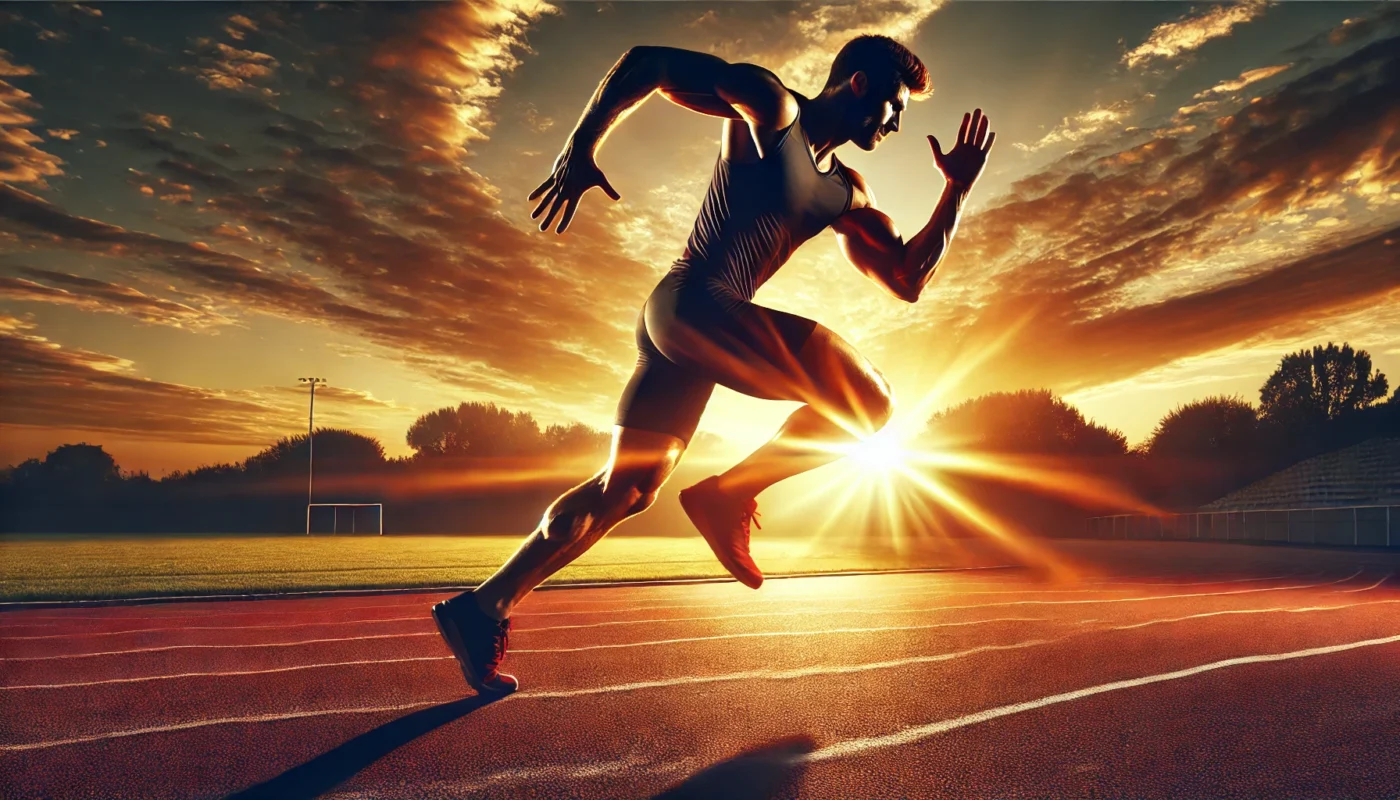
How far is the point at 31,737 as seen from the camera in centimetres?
322

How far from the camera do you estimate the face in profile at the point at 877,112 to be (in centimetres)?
319

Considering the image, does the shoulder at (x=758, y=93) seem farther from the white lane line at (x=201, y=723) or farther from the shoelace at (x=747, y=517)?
the white lane line at (x=201, y=723)

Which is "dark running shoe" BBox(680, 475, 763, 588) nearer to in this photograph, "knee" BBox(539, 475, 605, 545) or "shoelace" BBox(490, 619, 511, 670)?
"knee" BBox(539, 475, 605, 545)

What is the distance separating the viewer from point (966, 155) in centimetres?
360

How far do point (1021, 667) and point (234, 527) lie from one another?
1729 inches

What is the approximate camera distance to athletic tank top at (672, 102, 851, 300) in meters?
3.04

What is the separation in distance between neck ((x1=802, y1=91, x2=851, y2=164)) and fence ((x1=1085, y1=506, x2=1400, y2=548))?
33.5 meters

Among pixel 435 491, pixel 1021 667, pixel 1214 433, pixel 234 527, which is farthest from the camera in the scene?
pixel 1214 433

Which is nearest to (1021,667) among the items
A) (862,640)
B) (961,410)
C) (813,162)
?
(862,640)

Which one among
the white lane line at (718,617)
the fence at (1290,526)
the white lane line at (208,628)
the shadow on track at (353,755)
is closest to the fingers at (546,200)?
the shadow on track at (353,755)

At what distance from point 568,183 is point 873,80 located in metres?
1.28

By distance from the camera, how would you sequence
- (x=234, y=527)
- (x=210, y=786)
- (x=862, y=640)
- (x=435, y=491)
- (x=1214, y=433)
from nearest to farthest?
(x=210, y=786), (x=862, y=640), (x=234, y=527), (x=435, y=491), (x=1214, y=433)

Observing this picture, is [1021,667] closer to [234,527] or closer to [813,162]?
[813,162]

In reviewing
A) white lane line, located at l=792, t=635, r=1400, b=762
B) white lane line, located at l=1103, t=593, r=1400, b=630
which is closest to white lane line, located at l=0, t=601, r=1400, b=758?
white lane line, located at l=792, t=635, r=1400, b=762
